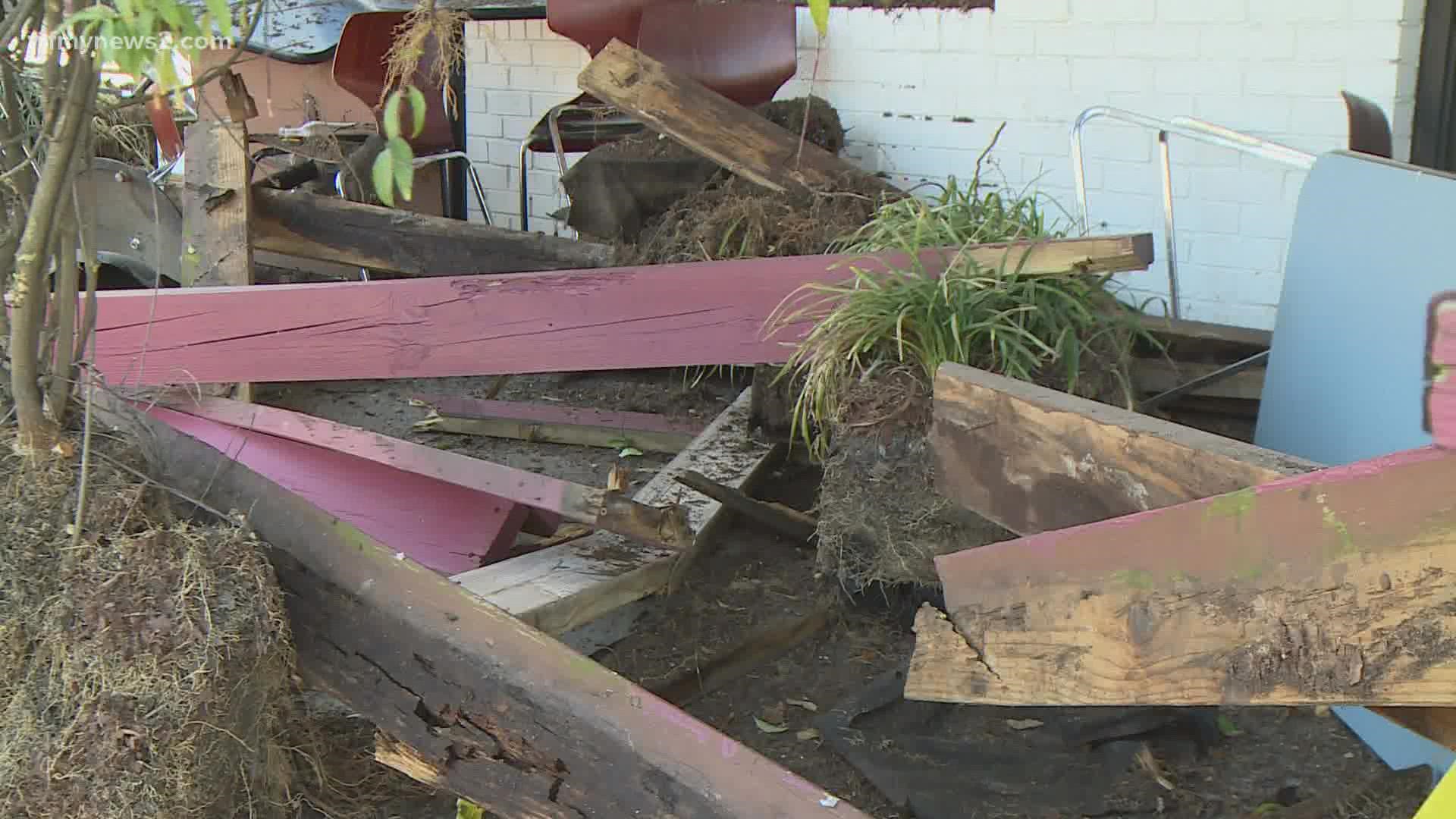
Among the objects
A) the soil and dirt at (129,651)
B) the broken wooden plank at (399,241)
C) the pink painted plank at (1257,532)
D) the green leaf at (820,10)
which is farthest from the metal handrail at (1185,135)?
the soil and dirt at (129,651)

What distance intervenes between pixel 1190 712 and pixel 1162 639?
60.9 inches

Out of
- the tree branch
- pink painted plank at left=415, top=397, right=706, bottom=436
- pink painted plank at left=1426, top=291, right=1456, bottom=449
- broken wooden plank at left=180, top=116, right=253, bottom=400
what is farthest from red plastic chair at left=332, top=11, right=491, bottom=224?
pink painted plank at left=1426, top=291, right=1456, bottom=449

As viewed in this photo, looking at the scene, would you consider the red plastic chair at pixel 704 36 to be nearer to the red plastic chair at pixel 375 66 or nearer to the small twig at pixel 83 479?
the red plastic chair at pixel 375 66

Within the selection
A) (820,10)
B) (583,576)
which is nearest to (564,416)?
(583,576)

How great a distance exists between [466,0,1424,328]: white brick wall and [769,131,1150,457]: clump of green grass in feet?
5.03

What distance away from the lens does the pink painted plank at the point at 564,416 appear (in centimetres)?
444

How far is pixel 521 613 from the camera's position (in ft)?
7.49

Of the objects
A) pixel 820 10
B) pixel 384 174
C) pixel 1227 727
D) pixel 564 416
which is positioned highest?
pixel 820 10

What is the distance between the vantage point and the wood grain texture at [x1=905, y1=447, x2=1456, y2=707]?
92 centimetres

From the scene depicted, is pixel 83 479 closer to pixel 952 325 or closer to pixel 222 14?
pixel 222 14

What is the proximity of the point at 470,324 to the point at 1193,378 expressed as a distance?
208 centimetres

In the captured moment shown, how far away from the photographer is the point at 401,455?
2.76 metres

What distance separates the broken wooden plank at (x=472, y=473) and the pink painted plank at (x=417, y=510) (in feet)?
0.26

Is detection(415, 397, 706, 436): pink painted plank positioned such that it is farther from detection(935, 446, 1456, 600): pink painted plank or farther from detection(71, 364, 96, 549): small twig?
detection(935, 446, 1456, 600): pink painted plank
